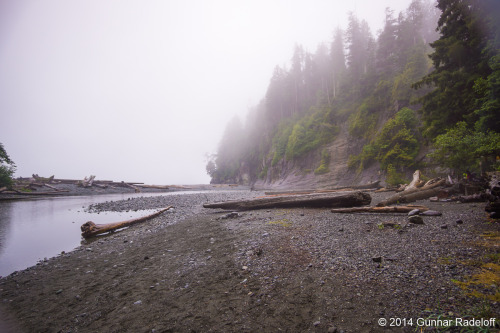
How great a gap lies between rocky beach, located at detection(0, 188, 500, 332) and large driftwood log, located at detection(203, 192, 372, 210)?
2.76m

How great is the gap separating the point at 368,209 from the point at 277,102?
51746mm

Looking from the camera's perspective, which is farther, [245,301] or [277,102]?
[277,102]

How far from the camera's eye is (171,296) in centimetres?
346

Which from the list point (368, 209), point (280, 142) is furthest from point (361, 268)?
point (280, 142)

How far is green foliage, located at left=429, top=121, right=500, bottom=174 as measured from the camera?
353 inches

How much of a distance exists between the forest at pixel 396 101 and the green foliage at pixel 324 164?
145mm

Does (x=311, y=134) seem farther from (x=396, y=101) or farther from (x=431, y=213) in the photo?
(x=431, y=213)

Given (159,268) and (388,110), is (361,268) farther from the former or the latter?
(388,110)

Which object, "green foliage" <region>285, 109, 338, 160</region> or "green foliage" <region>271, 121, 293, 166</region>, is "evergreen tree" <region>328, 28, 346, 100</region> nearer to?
"green foliage" <region>285, 109, 338, 160</region>

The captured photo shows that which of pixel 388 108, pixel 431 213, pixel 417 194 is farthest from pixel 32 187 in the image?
pixel 388 108

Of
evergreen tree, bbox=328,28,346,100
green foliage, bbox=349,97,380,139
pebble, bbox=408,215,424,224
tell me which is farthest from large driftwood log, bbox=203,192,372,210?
evergreen tree, bbox=328,28,346,100

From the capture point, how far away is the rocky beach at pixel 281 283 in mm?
2410

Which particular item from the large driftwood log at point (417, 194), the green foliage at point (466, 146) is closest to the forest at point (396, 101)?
the green foliage at point (466, 146)

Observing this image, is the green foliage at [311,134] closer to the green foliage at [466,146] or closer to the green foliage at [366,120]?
the green foliage at [366,120]
